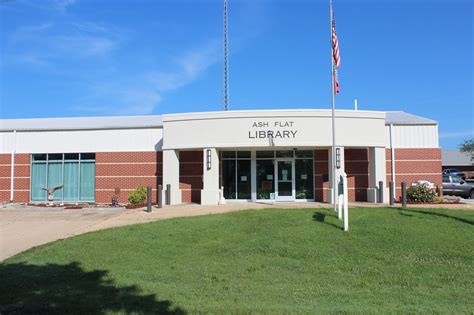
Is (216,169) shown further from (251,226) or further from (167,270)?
(167,270)

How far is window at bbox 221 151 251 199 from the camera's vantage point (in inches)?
926

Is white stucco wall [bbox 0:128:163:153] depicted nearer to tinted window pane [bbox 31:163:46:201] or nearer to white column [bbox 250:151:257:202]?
tinted window pane [bbox 31:163:46:201]

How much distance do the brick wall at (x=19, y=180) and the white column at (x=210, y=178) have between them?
1110 cm

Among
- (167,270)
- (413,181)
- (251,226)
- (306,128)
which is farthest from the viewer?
(413,181)

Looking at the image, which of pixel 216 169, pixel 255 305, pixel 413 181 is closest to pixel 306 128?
pixel 216 169

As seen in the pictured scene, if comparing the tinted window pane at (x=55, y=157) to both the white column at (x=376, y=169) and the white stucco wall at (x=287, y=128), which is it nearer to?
the white stucco wall at (x=287, y=128)

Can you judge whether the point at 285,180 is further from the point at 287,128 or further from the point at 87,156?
the point at 87,156

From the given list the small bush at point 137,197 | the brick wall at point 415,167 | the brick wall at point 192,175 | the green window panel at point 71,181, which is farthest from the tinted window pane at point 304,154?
the green window panel at point 71,181

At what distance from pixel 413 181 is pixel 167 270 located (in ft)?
60.7

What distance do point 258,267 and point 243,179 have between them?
14.4 meters

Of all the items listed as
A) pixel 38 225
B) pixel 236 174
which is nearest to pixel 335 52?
pixel 236 174

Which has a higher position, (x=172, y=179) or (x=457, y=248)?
(x=172, y=179)

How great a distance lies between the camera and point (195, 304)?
256 inches

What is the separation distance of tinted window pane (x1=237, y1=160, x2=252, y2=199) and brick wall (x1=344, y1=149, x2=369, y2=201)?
516 centimetres
